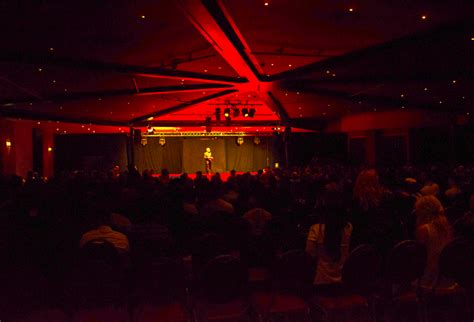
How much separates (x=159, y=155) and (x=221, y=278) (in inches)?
975

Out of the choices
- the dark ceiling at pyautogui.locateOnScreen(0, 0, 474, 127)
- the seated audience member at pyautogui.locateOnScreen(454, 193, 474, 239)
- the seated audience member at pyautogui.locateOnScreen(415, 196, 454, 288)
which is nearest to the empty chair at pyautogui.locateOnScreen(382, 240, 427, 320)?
the seated audience member at pyautogui.locateOnScreen(415, 196, 454, 288)

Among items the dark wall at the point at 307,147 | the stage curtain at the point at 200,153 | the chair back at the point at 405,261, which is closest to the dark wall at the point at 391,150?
the dark wall at the point at 307,147

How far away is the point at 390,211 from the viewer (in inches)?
196

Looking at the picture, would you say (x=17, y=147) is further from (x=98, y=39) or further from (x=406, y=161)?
(x=406, y=161)

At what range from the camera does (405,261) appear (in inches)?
157

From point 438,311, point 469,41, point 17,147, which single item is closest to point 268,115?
point 17,147

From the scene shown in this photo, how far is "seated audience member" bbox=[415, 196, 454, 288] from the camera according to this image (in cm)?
437

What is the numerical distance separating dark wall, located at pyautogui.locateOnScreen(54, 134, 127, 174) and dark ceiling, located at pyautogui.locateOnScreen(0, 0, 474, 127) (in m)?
9.48

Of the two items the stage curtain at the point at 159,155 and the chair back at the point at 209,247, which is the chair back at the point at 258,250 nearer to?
the chair back at the point at 209,247

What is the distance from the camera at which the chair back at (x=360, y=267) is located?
3764 millimetres

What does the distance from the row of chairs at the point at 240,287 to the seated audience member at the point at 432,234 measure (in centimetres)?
15

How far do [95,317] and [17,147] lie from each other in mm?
17249

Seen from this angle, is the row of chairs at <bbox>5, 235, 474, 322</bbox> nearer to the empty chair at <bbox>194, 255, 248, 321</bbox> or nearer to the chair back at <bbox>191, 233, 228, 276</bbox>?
the empty chair at <bbox>194, 255, 248, 321</bbox>

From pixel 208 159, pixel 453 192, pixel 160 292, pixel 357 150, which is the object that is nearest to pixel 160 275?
pixel 160 292
